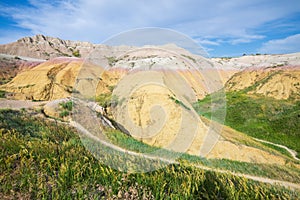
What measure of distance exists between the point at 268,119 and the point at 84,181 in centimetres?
2907

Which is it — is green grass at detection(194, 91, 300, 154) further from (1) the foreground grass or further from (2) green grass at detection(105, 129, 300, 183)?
(1) the foreground grass

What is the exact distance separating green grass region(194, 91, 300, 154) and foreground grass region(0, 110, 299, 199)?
19.1 metres

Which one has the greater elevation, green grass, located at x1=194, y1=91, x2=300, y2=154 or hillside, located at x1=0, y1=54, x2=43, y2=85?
hillside, located at x1=0, y1=54, x2=43, y2=85

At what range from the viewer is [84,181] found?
4969 mm

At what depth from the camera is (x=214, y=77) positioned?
9.38 metres

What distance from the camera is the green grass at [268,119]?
24234 millimetres

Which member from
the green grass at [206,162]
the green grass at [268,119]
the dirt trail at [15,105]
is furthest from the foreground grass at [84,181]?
the green grass at [268,119]

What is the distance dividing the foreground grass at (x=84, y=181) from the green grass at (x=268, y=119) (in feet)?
62.5

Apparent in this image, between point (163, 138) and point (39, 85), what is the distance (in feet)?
68.1

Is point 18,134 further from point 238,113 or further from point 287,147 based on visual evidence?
point 238,113

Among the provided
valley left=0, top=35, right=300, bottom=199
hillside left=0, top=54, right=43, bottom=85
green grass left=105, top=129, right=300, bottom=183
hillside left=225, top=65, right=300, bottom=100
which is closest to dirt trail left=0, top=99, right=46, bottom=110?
valley left=0, top=35, right=300, bottom=199

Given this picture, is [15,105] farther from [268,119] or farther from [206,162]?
[268,119]

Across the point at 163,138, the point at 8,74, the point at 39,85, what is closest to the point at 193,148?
the point at 163,138

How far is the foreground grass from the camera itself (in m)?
4.61
